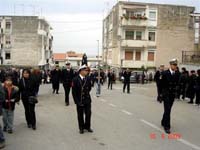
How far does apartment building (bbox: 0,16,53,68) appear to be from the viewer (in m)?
71.9

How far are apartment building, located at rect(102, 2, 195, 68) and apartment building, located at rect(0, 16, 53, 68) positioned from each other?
1674cm

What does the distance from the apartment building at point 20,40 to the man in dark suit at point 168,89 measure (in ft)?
206

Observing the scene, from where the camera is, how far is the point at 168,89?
10.5 m

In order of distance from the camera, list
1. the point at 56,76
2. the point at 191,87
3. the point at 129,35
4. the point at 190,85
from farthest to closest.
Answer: the point at 129,35, the point at 56,76, the point at 190,85, the point at 191,87

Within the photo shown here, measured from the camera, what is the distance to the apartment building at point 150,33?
61.1 meters

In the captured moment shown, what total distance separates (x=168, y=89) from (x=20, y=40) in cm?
6462

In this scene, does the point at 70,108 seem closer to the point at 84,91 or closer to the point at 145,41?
the point at 84,91

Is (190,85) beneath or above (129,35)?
beneath

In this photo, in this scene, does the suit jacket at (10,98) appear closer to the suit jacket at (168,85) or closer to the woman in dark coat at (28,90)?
the woman in dark coat at (28,90)

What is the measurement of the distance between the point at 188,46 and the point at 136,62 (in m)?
9.74

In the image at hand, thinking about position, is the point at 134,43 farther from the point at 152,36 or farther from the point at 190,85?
the point at 190,85
